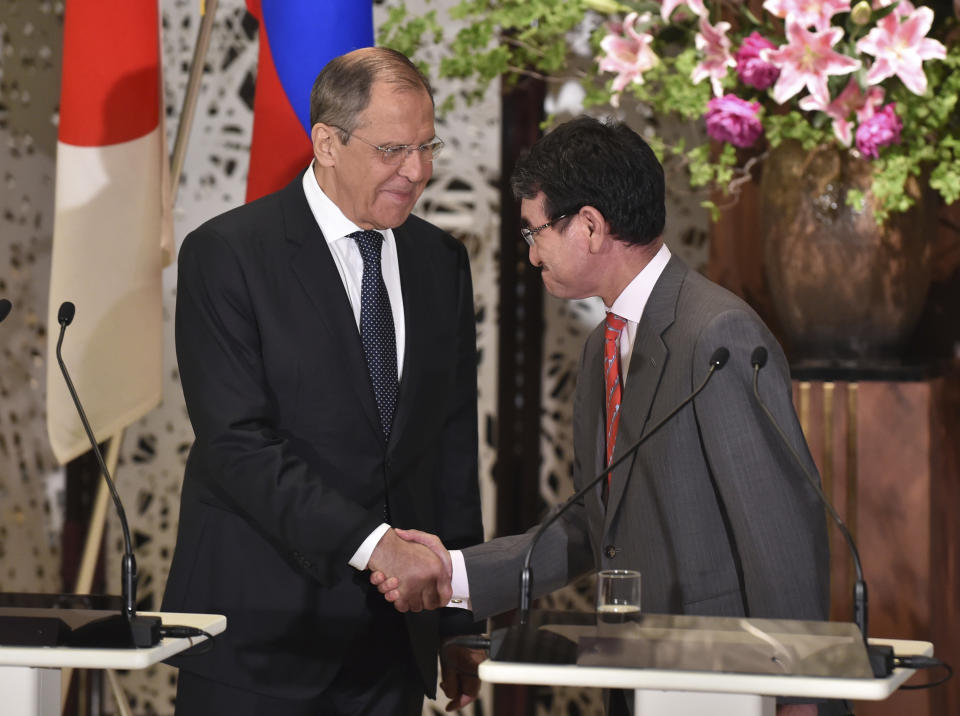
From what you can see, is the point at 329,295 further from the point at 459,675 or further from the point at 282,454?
the point at 459,675

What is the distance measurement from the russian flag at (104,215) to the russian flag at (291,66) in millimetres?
295

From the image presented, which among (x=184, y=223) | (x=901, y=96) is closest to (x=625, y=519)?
(x=901, y=96)

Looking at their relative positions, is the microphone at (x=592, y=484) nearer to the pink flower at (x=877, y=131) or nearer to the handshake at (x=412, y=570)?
the handshake at (x=412, y=570)

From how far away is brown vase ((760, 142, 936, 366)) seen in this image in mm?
2613

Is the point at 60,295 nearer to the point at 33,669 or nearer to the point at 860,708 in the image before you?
the point at 33,669

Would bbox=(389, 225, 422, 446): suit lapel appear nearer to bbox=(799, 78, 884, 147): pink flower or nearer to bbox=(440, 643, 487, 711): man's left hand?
bbox=(440, 643, 487, 711): man's left hand

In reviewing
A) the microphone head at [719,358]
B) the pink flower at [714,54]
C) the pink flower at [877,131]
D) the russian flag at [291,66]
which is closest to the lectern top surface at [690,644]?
the microphone head at [719,358]

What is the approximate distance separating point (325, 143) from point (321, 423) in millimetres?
523

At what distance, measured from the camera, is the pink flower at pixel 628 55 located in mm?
2588

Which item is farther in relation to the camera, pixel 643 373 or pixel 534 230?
pixel 534 230

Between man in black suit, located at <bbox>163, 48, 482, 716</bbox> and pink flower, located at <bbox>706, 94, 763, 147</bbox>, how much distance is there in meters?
0.59

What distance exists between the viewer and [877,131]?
2.40 meters

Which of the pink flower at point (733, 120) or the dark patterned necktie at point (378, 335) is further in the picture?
the pink flower at point (733, 120)

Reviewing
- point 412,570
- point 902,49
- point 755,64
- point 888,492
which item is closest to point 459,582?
point 412,570
